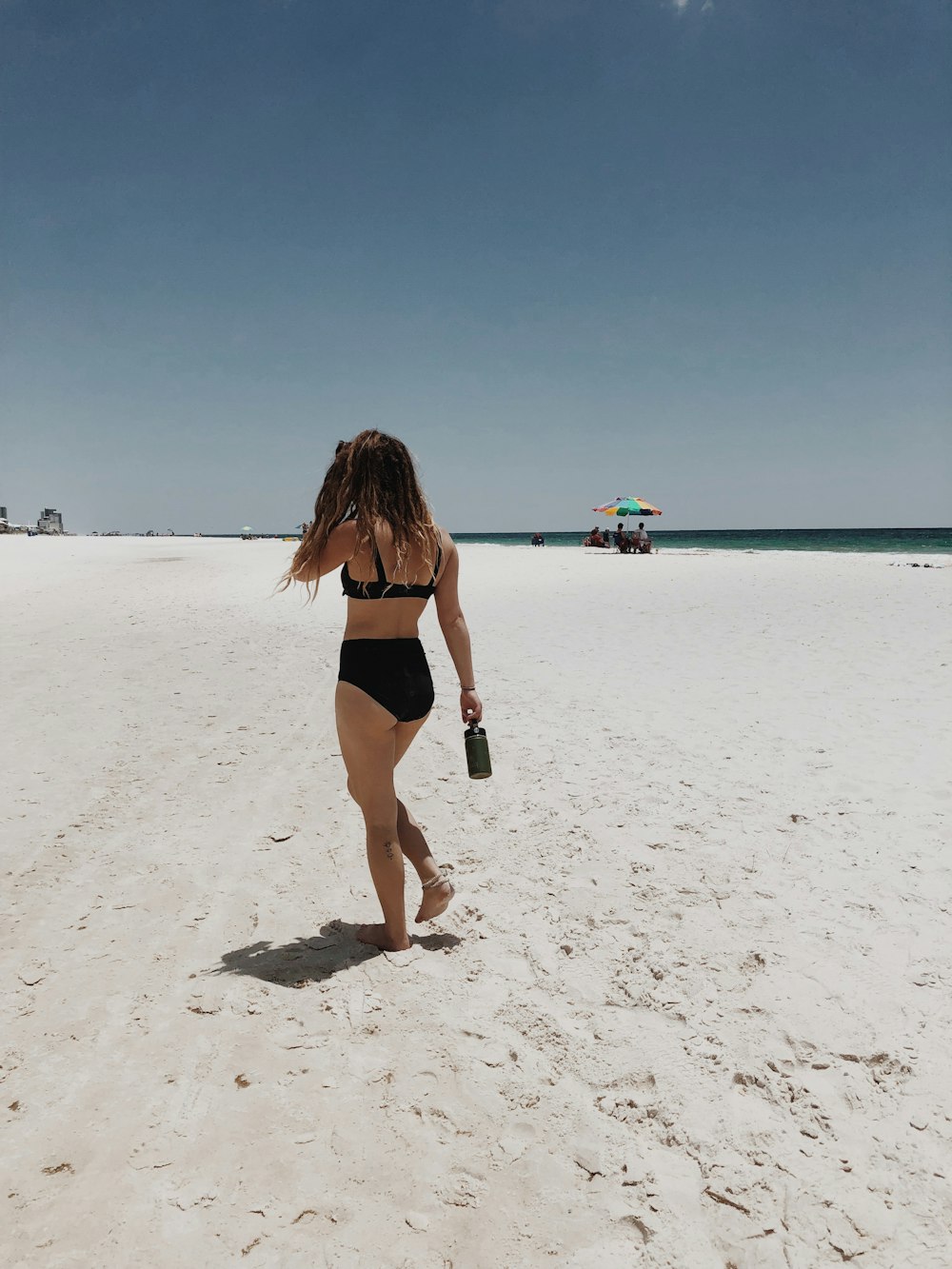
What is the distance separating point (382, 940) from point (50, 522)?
439 ft

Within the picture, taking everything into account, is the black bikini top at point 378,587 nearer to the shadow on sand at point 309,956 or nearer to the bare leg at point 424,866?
the bare leg at point 424,866

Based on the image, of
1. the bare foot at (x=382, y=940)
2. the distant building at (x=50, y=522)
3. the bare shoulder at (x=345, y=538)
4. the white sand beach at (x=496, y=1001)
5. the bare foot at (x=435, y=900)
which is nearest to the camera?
the white sand beach at (x=496, y=1001)

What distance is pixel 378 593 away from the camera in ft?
9.25

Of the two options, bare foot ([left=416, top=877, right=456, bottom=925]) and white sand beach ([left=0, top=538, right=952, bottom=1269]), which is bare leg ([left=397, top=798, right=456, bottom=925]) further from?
white sand beach ([left=0, top=538, right=952, bottom=1269])

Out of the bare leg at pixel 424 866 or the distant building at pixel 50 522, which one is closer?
the bare leg at pixel 424 866

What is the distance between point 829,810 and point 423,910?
280 centimetres

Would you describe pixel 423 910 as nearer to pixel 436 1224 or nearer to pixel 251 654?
pixel 436 1224

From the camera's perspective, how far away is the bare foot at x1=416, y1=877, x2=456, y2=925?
325 cm

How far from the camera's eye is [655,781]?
16.9 feet

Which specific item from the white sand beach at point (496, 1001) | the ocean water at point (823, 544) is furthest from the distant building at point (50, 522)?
the white sand beach at point (496, 1001)

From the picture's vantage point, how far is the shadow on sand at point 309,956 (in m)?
2.99

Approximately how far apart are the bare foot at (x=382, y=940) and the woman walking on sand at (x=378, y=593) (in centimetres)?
35

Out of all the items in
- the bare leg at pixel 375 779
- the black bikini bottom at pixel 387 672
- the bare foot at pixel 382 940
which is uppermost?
the black bikini bottom at pixel 387 672

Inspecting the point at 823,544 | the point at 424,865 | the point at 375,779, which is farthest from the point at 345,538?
the point at 823,544
